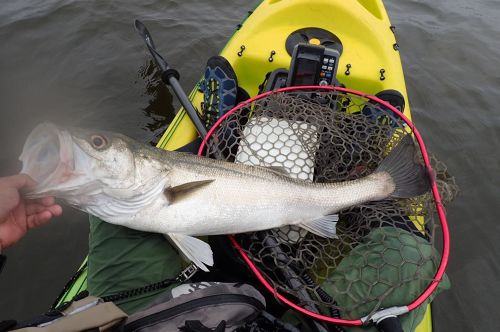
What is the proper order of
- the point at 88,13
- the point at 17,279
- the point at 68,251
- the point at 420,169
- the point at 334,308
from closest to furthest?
the point at 334,308 → the point at 420,169 → the point at 17,279 → the point at 68,251 → the point at 88,13

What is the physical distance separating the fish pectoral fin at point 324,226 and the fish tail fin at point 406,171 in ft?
1.73

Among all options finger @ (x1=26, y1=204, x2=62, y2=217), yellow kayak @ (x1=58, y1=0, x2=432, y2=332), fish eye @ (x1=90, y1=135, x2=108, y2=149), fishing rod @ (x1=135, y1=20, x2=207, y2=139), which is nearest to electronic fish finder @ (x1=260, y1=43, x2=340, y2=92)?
yellow kayak @ (x1=58, y1=0, x2=432, y2=332)

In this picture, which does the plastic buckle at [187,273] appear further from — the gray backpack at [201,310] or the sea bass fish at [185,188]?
the gray backpack at [201,310]

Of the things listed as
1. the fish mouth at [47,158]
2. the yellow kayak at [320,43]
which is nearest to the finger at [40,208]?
the fish mouth at [47,158]

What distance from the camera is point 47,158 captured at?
2326 millimetres

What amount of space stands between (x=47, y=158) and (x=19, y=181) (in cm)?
22

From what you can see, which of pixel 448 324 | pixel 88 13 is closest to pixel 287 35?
pixel 448 324

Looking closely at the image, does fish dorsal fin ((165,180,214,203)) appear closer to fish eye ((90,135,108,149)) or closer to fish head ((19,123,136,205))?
fish head ((19,123,136,205))

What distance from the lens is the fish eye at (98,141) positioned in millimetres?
2529

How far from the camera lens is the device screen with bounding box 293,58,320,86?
12.9 ft

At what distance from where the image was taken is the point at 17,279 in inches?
180

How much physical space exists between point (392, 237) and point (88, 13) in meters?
8.71

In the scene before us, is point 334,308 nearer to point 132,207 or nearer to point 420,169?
point 420,169

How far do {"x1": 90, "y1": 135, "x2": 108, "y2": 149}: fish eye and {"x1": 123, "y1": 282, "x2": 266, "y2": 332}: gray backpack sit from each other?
1.09 metres
